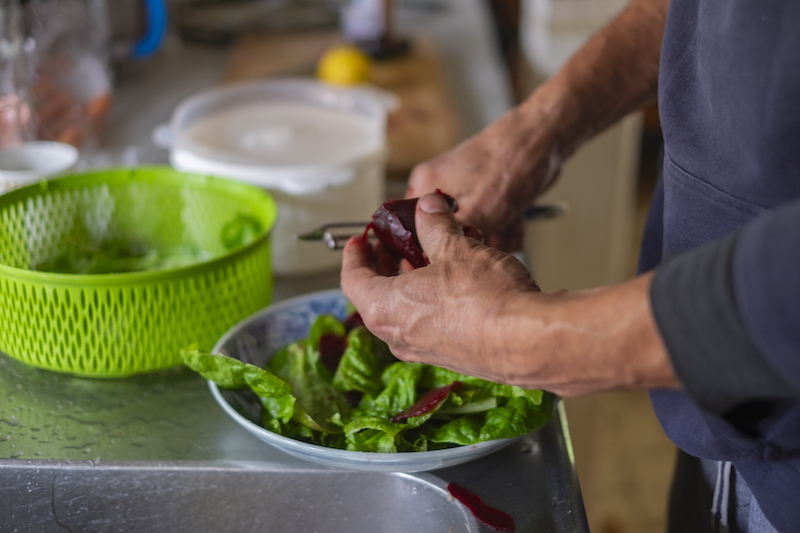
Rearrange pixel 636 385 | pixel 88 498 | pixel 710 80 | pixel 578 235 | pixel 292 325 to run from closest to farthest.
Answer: pixel 636 385, pixel 710 80, pixel 88 498, pixel 292 325, pixel 578 235

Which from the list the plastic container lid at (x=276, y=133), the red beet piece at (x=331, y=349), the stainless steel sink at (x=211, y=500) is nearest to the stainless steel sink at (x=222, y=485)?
the stainless steel sink at (x=211, y=500)

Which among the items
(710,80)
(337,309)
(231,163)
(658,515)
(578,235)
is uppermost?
(710,80)

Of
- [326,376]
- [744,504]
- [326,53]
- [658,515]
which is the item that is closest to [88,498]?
[326,376]

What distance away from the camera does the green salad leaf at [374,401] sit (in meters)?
0.67

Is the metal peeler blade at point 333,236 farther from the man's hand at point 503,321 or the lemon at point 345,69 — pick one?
the lemon at point 345,69

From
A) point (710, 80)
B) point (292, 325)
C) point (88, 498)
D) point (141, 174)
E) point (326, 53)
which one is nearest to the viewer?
point (710, 80)

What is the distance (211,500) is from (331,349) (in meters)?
0.19

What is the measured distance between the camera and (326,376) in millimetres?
770

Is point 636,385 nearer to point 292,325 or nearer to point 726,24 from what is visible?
point 726,24

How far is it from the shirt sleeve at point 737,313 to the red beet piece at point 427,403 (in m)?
0.27

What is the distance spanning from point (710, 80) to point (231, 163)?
67 cm

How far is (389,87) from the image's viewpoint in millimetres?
1893

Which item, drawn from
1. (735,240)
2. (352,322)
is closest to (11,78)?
(352,322)

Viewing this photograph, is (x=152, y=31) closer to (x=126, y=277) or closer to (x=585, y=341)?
(x=126, y=277)
